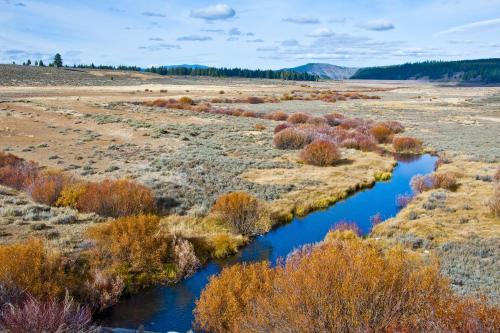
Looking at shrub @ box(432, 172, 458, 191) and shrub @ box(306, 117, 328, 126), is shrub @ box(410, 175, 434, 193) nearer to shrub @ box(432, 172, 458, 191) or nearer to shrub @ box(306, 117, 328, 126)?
shrub @ box(432, 172, 458, 191)

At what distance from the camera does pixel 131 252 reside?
12.6m

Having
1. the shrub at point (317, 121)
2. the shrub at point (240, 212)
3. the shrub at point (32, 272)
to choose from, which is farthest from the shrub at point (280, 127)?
the shrub at point (32, 272)

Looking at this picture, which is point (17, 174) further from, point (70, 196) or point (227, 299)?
point (227, 299)

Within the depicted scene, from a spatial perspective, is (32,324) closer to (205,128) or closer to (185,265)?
(185,265)

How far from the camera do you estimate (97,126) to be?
40344 mm

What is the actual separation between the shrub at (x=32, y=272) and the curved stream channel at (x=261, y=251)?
4.62 feet

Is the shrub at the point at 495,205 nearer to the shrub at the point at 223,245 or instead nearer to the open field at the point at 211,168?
the open field at the point at 211,168

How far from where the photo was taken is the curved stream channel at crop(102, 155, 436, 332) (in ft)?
34.2

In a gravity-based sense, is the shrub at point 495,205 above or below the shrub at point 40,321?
below

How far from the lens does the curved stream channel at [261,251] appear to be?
10.4m

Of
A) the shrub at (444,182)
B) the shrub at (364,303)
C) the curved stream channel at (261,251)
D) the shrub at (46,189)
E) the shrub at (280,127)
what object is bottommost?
the curved stream channel at (261,251)

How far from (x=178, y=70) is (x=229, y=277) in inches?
7592

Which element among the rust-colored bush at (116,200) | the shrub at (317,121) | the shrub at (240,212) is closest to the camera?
the shrub at (240,212)

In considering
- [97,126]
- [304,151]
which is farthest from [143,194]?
[97,126]
